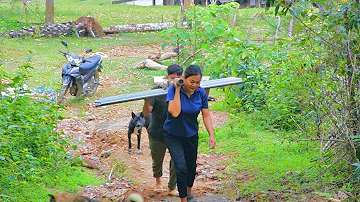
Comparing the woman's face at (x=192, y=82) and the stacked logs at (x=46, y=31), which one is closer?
the woman's face at (x=192, y=82)

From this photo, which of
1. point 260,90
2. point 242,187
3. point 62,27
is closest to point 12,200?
point 242,187

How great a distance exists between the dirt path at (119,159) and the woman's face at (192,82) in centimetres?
162

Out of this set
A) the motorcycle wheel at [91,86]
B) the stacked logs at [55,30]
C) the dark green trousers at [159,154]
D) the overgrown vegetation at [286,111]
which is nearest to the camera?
the overgrown vegetation at [286,111]

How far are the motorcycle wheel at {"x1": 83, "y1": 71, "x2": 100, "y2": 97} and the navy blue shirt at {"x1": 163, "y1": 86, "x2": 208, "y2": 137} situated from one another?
6.75 meters

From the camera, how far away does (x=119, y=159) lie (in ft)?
28.4

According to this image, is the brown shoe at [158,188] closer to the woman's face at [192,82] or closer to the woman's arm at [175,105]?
the woman's arm at [175,105]

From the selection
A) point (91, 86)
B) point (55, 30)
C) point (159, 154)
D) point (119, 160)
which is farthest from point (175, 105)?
point (55, 30)

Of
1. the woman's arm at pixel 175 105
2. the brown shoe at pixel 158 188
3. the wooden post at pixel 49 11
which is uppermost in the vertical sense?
the woman's arm at pixel 175 105

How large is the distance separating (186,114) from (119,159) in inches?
112

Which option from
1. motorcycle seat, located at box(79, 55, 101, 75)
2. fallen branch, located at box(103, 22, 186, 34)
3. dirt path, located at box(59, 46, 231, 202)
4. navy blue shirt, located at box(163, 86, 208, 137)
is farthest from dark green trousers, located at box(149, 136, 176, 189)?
fallen branch, located at box(103, 22, 186, 34)

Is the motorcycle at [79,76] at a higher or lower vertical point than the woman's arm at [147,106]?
lower

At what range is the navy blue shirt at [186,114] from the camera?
608 cm

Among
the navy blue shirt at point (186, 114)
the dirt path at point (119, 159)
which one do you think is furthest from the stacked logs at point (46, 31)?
the navy blue shirt at point (186, 114)

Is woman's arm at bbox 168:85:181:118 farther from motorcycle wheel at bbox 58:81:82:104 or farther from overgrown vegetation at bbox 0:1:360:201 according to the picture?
motorcycle wheel at bbox 58:81:82:104
